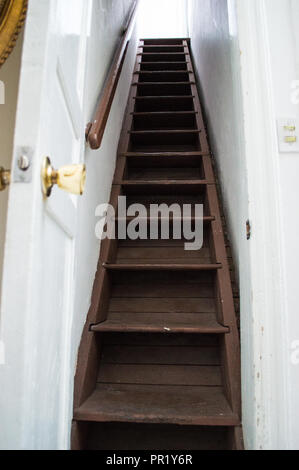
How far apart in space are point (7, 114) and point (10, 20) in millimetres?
254

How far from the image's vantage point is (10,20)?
95 cm

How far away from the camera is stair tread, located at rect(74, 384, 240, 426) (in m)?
1.01

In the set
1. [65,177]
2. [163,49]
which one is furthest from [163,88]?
[65,177]

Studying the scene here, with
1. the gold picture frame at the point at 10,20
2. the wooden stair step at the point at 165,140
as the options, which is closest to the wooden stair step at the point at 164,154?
the wooden stair step at the point at 165,140

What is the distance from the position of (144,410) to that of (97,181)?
94 centimetres

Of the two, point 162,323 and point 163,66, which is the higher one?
point 163,66

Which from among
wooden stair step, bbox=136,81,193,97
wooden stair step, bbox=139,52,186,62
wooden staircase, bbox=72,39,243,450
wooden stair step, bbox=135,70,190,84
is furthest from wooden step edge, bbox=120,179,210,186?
wooden stair step, bbox=139,52,186,62

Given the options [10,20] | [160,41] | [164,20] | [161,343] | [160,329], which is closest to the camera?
[10,20]

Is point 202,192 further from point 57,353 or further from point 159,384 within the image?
point 57,353

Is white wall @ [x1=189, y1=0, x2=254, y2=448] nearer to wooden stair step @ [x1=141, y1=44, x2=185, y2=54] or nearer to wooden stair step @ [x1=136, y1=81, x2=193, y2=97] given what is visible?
wooden stair step @ [x1=136, y1=81, x2=193, y2=97]

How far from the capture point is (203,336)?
1.35 meters

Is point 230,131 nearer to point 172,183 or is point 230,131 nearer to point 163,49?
point 172,183

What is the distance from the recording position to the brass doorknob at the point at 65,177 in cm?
65

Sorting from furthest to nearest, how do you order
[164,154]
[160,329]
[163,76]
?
[163,76] → [164,154] → [160,329]
